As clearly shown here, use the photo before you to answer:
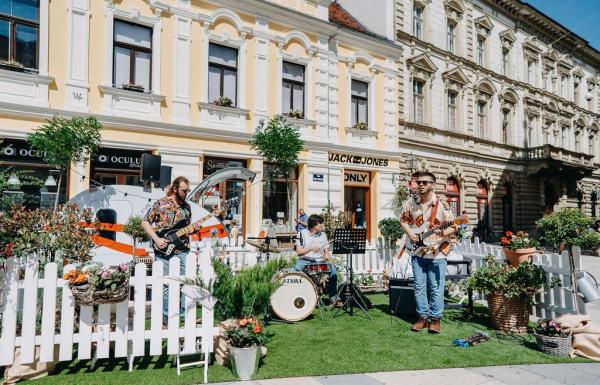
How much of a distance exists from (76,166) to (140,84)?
2.74 meters

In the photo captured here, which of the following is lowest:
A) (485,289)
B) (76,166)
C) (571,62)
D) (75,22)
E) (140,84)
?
(485,289)

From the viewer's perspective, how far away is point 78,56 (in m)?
10.3

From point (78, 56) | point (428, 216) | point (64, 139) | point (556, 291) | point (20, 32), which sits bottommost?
point (556, 291)

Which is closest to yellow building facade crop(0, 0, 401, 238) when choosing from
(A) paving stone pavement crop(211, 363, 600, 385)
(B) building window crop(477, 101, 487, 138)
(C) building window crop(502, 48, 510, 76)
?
(B) building window crop(477, 101, 487, 138)

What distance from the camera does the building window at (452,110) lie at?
65.3ft

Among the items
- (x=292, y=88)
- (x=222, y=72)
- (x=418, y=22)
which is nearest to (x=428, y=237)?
(x=222, y=72)

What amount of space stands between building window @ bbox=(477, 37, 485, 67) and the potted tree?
17.9 metres

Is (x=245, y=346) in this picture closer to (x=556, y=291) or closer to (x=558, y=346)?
(x=558, y=346)

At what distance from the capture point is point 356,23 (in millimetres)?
17547

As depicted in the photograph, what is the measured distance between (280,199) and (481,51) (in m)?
14.7

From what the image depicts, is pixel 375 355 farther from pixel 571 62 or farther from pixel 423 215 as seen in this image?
pixel 571 62

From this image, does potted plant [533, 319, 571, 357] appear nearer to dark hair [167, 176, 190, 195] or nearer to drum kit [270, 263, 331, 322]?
drum kit [270, 263, 331, 322]

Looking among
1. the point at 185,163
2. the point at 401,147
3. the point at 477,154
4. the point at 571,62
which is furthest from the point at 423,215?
the point at 571,62

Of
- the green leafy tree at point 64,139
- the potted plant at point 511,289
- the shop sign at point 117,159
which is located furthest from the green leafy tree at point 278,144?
the potted plant at point 511,289
